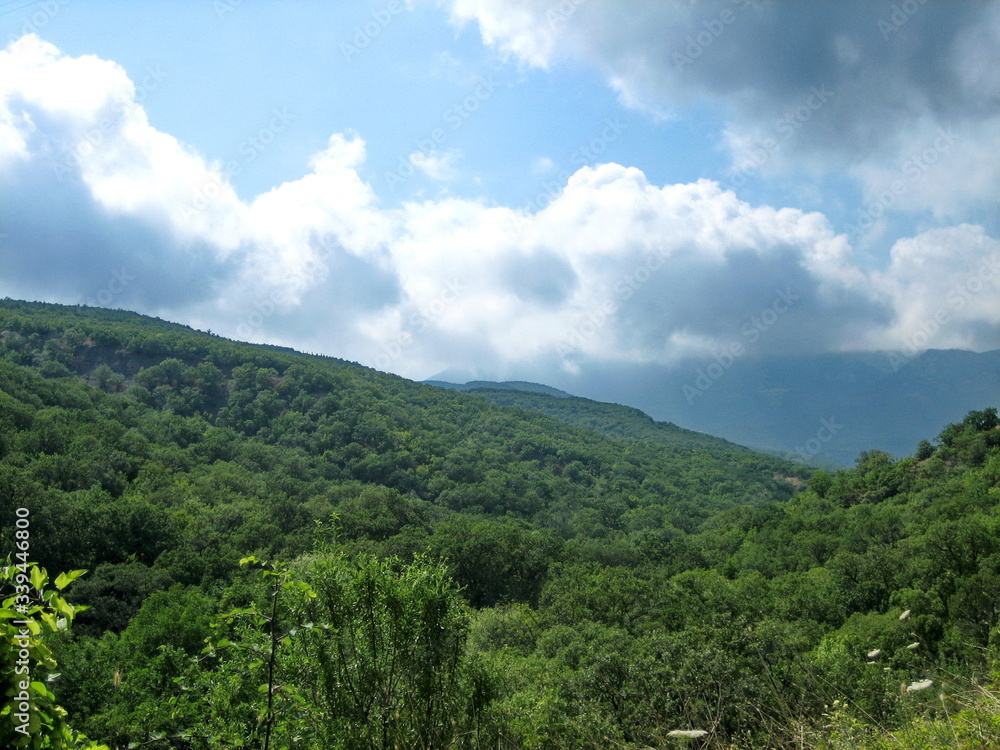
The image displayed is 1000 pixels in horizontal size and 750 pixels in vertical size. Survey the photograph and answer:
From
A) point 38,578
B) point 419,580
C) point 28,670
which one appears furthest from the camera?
point 419,580

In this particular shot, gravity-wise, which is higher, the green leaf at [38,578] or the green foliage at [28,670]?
the green leaf at [38,578]

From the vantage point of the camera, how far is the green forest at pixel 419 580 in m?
6.08

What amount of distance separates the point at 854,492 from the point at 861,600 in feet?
111

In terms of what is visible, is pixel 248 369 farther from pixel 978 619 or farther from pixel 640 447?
pixel 978 619

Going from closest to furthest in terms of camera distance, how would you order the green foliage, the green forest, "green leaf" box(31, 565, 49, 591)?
the green foliage, "green leaf" box(31, 565, 49, 591), the green forest

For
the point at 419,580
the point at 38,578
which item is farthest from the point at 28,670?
the point at 419,580

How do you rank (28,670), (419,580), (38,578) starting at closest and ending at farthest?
(28,670) → (38,578) → (419,580)

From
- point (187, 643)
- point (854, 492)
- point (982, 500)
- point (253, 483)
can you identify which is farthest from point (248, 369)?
point (982, 500)

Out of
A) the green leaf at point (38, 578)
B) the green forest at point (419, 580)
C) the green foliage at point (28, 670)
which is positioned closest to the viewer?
the green foliage at point (28, 670)

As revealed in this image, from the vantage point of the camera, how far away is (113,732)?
14766 millimetres

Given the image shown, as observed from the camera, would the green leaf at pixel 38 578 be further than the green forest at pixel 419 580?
No

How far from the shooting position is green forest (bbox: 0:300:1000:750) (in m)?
6.08

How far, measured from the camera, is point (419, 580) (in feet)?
22.3

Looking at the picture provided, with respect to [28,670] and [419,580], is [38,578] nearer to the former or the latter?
[28,670]
